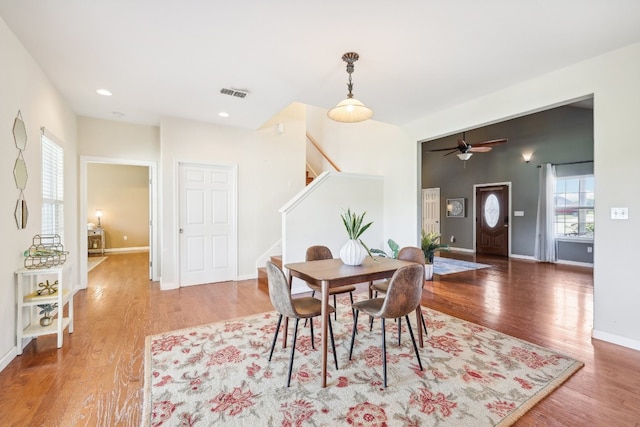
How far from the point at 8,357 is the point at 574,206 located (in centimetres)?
960

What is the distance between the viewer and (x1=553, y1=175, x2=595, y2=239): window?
6.67m

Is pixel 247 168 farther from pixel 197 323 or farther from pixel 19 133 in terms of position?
pixel 19 133

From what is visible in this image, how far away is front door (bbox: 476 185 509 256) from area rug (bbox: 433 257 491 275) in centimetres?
164

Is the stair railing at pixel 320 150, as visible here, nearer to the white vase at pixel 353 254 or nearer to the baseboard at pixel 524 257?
the white vase at pixel 353 254

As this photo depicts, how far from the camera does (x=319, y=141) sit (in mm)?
→ 7531

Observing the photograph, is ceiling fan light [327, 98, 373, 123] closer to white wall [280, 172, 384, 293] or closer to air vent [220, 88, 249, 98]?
air vent [220, 88, 249, 98]

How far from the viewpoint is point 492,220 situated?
8320 mm

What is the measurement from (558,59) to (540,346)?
270 centimetres

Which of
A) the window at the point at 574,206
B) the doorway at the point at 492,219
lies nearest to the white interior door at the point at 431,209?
the doorway at the point at 492,219

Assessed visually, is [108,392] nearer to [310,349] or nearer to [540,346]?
[310,349]

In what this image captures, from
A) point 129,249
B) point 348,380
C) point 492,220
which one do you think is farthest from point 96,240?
point 492,220

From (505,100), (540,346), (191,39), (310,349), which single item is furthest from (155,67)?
(540,346)

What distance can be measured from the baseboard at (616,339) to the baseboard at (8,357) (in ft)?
16.6

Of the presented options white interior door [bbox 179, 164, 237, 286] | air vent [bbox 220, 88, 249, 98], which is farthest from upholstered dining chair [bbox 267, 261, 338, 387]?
white interior door [bbox 179, 164, 237, 286]
